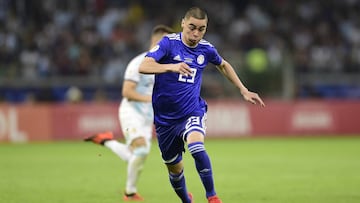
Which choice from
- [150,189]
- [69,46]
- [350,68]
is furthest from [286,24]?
[150,189]

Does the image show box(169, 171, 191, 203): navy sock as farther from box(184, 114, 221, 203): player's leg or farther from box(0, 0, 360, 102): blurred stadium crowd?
box(0, 0, 360, 102): blurred stadium crowd

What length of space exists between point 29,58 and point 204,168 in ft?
61.1

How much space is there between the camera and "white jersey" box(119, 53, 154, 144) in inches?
472

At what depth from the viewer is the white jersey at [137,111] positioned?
12.0 m

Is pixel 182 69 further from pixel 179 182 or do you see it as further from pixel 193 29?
pixel 179 182

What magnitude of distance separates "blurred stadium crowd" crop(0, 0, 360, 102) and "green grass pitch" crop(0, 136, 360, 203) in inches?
112

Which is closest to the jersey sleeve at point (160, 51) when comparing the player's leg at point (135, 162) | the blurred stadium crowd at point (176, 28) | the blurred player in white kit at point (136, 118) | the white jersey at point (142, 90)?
the blurred player in white kit at point (136, 118)

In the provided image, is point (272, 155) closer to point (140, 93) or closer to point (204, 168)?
point (140, 93)

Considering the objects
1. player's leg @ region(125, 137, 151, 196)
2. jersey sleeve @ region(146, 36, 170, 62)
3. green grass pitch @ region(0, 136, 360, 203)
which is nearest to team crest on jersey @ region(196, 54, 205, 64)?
jersey sleeve @ region(146, 36, 170, 62)

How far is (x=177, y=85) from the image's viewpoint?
9.45 meters

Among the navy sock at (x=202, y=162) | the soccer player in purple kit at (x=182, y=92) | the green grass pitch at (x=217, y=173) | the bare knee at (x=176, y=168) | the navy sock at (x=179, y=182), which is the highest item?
the soccer player in purple kit at (x=182, y=92)

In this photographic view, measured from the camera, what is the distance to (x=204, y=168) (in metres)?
9.03

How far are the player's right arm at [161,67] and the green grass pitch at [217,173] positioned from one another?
2.81 metres

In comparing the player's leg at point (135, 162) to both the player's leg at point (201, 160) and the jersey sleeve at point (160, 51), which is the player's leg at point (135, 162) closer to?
the player's leg at point (201, 160)
